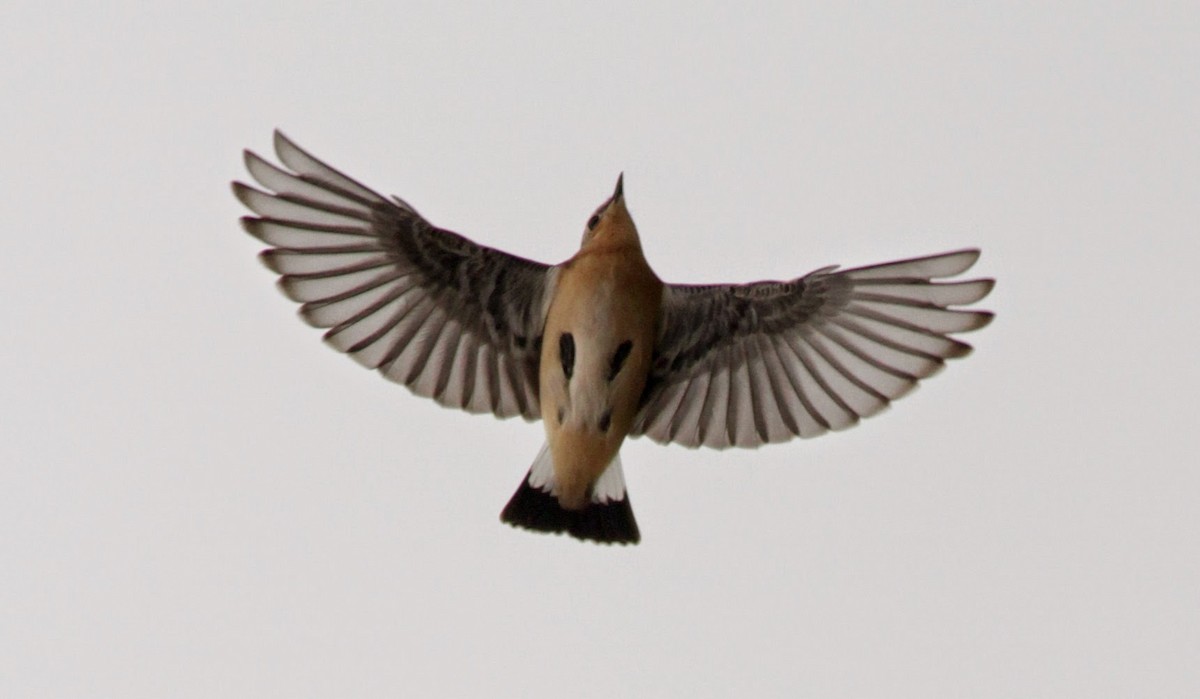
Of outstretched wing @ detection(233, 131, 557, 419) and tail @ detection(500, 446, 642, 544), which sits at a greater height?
outstretched wing @ detection(233, 131, 557, 419)

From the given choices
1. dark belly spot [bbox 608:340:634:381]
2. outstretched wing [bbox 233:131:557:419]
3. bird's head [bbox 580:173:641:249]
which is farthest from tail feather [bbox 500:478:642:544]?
bird's head [bbox 580:173:641:249]

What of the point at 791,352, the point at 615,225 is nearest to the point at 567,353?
the point at 615,225

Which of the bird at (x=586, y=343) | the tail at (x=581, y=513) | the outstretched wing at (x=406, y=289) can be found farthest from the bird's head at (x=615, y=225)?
the tail at (x=581, y=513)

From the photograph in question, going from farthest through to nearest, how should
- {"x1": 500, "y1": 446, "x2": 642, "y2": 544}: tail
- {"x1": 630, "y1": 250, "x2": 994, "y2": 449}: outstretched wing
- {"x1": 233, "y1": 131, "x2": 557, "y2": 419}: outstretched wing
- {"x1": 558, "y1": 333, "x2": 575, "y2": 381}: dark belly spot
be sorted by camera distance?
{"x1": 500, "y1": 446, "x2": 642, "y2": 544}: tail → {"x1": 630, "y1": 250, "x2": 994, "y2": 449}: outstretched wing → {"x1": 233, "y1": 131, "x2": 557, "y2": 419}: outstretched wing → {"x1": 558, "y1": 333, "x2": 575, "y2": 381}: dark belly spot

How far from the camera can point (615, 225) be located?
8984 millimetres

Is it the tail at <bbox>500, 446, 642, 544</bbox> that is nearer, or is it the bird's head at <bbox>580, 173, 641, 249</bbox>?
the bird's head at <bbox>580, 173, 641, 249</bbox>

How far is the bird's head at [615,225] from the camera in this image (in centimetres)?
895

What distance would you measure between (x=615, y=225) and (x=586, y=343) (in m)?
0.60

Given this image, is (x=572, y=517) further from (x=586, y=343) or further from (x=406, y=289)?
(x=406, y=289)

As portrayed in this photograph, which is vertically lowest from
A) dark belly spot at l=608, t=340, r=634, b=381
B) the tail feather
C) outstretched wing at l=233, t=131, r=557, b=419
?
the tail feather

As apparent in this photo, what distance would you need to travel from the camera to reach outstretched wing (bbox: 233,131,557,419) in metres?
9.25

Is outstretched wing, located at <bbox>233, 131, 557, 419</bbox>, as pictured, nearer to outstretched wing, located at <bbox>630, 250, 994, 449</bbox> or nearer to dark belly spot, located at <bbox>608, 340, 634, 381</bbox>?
dark belly spot, located at <bbox>608, 340, 634, 381</bbox>

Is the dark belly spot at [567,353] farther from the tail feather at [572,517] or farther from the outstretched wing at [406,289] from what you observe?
the tail feather at [572,517]

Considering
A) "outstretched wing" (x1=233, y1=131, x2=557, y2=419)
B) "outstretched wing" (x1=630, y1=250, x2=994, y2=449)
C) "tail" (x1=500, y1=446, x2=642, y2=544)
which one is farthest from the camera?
"tail" (x1=500, y1=446, x2=642, y2=544)
